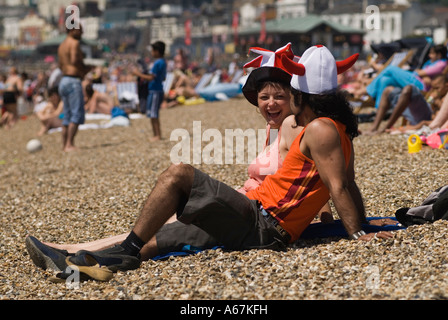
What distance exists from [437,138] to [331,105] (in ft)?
11.9

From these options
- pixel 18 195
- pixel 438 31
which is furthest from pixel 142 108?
pixel 438 31

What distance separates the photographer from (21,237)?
449 centimetres

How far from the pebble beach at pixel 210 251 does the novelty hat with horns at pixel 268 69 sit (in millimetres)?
897

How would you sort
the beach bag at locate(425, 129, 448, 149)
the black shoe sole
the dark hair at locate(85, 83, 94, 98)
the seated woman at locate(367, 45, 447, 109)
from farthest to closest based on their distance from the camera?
the dark hair at locate(85, 83, 94, 98) → the seated woman at locate(367, 45, 447, 109) → the beach bag at locate(425, 129, 448, 149) → the black shoe sole

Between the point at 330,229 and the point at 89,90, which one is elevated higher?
the point at 330,229

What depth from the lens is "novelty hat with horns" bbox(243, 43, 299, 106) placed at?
11.3ft

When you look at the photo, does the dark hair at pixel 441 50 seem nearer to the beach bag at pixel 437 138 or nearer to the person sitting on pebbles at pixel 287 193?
the beach bag at pixel 437 138

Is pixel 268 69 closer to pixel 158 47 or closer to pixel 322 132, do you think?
pixel 322 132

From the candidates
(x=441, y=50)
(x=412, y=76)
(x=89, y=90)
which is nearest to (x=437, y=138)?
(x=412, y=76)

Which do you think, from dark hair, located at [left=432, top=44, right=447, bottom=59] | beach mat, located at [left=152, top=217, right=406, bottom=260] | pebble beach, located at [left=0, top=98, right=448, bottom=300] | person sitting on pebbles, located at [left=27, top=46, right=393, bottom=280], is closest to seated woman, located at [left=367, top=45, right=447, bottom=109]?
dark hair, located at [left=432, top=44, right=447, bottom=59]

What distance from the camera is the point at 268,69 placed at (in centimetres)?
348

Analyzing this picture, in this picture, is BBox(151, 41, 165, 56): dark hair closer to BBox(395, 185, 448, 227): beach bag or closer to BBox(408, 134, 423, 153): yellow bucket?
BBox(408, 134, 423, 153): yellow bucket

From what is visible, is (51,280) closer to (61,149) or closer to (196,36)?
(61,149)

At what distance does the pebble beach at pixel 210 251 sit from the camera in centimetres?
284
